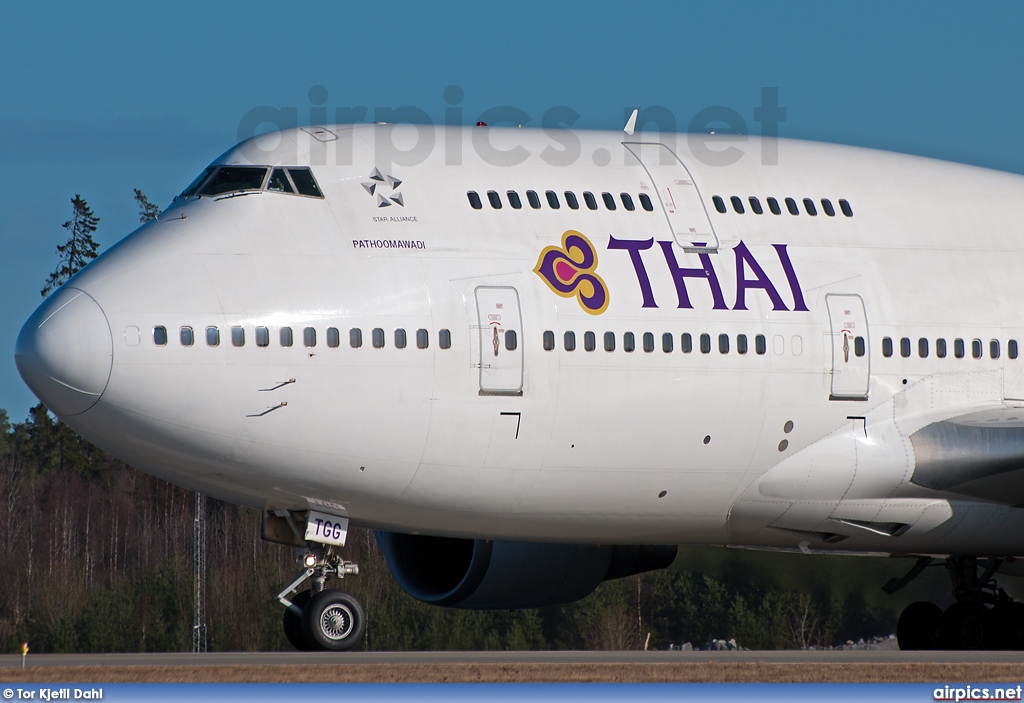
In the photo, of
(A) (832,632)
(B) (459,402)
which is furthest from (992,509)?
(A) (832,632)

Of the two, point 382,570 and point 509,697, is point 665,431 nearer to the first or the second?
point 509,697

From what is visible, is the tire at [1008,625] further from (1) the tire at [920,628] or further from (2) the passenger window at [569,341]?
(2) the passenger window at [569,341]

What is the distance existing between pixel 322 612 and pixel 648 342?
3769mm

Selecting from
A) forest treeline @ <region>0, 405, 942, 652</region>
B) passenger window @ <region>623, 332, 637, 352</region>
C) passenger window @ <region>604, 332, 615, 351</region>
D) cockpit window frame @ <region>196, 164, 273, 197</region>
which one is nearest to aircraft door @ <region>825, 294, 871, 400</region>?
passenger window @ <region>623, 332, 637, 352</region>

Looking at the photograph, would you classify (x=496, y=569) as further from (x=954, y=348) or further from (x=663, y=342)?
(x=954, y=348)

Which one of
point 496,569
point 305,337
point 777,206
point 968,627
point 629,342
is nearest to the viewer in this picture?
point 305,337

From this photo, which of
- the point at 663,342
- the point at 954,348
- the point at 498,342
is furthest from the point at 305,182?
the point at 954,348

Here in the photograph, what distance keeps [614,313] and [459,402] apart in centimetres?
172

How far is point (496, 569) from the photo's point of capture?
60.3 feet

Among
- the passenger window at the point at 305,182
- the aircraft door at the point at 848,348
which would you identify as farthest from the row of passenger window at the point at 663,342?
the passenger window at the point at 305,182

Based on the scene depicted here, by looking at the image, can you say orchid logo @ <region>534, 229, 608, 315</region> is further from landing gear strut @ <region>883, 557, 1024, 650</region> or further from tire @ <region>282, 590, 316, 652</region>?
landing gear strut @ <region>883, 557, 1024, 650</region>

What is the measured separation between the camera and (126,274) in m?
15.1

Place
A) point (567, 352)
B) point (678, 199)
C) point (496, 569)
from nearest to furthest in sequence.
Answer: point (567, 352) → point (678, 199) → point (496, 569)

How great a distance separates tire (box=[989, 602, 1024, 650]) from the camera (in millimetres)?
18953
